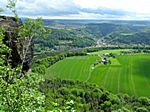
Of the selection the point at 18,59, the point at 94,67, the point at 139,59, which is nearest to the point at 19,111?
the point at 18,59

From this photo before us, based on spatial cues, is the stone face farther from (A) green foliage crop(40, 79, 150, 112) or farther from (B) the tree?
(A) green foliage crop(40, 79, 150, 112)

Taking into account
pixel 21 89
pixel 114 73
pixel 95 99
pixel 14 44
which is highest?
pixel 14 44

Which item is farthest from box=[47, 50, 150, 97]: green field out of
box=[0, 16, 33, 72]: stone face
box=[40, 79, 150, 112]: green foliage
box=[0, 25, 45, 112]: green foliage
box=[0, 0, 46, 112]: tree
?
box=[0, 25, 45, 112]: green foliage

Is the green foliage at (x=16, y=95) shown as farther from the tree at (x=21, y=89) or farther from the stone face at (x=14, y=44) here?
the stone face at (x=14, y=44)

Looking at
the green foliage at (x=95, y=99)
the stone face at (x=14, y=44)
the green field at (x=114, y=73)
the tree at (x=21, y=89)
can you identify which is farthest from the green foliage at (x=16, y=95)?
the green field at (x=114, y=73)

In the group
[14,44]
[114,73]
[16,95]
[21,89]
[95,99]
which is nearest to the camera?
[16,95]

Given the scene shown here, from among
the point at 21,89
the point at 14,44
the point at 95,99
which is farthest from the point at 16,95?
the point at 95,99

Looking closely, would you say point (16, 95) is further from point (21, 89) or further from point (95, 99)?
point (95, 99)

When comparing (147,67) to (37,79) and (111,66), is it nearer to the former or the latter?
(111,66)
